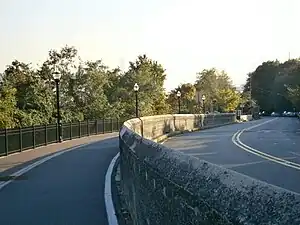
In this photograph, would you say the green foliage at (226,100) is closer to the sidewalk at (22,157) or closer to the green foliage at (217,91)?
the green foliage at (217,91)

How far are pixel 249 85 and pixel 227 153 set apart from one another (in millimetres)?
171017

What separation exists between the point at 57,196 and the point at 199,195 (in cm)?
1015

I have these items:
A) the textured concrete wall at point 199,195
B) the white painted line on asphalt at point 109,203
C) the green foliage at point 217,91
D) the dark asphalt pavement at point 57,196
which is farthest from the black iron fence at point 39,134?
the green foliage at point 217,91

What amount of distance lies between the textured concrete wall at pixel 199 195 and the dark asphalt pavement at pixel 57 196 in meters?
3.07

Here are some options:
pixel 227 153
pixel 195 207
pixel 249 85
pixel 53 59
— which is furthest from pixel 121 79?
pixel 249 85

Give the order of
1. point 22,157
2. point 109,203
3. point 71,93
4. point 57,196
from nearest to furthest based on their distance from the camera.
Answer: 1. point 109,203
2. point 57,196
3. point 22,157
4. point 71,93

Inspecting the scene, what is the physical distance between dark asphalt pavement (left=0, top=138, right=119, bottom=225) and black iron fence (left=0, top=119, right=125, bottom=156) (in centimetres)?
493

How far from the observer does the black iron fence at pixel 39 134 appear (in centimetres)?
2679

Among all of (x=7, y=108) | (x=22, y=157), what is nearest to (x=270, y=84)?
(x=7, y=108)

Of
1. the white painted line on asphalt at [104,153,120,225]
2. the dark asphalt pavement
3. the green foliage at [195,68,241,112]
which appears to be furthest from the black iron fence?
the green foliage at [195,68,241,112]

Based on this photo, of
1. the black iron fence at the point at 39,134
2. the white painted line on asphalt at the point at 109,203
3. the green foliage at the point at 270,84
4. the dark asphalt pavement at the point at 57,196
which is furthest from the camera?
the green foliage at the point at 270,84

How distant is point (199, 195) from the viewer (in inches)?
162

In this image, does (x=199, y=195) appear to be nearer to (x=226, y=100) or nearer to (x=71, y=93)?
(x=71, y=93)

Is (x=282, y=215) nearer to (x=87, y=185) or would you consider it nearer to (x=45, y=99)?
(x=87, y=185)
